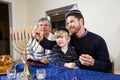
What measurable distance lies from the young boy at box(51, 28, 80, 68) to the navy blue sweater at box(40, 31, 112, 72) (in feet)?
0.28

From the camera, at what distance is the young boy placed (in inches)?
67.3

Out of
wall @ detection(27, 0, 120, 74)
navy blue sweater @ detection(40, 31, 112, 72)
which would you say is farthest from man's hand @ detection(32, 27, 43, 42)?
wall @ detection(27, 0, 120, 74)

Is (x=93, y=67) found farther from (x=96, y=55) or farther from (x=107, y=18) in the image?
(x=107, y=18)

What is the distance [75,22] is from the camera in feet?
5.85

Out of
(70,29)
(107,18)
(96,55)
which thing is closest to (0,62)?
(70,29)

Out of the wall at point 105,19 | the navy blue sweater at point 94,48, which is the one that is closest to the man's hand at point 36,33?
the navy blue sweater at point 94,48

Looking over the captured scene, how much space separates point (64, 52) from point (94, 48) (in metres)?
0.29

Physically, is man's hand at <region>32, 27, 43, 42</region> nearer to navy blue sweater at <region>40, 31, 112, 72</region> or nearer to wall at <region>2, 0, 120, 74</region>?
navy blue sweater at <region>40, 31, 112, 72</region>

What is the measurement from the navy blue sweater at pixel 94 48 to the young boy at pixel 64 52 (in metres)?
0.09

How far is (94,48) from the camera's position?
5.68 feet

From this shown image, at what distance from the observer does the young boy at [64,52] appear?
1709 mm

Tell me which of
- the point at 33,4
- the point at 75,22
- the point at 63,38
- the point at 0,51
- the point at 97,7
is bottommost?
the point at 0,51

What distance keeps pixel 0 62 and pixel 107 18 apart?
176 cm

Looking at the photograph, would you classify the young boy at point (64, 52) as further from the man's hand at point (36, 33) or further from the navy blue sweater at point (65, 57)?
the man's hand at point (36, 33)
